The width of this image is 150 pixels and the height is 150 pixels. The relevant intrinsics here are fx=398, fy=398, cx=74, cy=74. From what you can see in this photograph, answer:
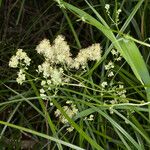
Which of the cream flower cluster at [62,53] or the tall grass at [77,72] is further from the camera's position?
the tall grass at [77,72]

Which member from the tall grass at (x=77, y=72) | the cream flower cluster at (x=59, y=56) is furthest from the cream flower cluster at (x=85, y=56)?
the tall grass at (x=77, y=72)

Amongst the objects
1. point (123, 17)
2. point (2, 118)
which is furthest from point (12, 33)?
point (123, 17)

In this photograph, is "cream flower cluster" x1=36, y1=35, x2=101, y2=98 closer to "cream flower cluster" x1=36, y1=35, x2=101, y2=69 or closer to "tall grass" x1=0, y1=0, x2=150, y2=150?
"cream flower cluster" x1=36, y1=35, x2=101, y2=69

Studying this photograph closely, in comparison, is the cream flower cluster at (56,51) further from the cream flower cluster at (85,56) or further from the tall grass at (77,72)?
the tall grass at (77,72)

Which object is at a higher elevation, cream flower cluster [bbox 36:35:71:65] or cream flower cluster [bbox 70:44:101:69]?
cream flower cluster [bbox 36:35:71:65]

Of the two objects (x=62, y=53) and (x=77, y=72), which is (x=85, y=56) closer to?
(x=62, y=53)

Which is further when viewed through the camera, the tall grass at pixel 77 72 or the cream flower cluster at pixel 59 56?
the tall grass at pixel 77 72

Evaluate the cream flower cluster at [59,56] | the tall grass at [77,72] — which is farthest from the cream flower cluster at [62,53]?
the tall grass at [77,72]

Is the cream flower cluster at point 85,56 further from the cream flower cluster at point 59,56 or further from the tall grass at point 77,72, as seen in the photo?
the tall grass at point 77,72

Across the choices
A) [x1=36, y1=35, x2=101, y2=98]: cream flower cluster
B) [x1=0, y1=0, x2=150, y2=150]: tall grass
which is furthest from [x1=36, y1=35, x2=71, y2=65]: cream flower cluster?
[x1=0, y1=0, x2=150, y2=150]: tall grass

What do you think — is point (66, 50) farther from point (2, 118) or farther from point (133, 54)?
point (2, 118)

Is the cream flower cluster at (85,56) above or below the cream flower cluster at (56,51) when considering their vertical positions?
below
